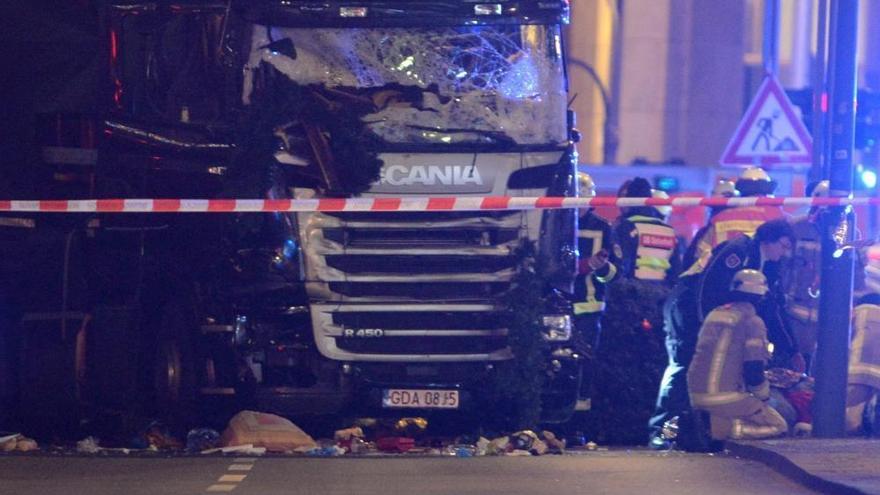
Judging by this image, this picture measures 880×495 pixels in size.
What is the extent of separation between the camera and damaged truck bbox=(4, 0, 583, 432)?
35.3 feet

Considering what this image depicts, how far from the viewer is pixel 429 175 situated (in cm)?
1080

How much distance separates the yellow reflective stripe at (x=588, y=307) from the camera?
1238 cm

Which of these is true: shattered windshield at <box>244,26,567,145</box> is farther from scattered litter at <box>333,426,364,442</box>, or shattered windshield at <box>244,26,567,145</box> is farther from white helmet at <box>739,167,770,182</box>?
white helmet at <box>739,167,770,182</box>

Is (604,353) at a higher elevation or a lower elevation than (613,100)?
lower

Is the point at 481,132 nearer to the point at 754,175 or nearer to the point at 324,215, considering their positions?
the point at 324,215

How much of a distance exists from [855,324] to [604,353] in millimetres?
1840

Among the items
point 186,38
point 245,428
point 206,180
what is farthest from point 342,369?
point 186,38

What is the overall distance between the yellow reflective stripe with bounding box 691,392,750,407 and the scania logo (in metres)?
2.06

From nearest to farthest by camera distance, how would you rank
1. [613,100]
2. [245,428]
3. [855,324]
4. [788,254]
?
[245,428]
[855,324]
[788,254]
[613,100]

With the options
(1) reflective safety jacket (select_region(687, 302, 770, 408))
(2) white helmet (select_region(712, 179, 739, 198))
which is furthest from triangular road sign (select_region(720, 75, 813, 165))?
(1) reflective safety jacket (select_region(687, 302, 770, 408))

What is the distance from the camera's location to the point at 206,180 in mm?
11023

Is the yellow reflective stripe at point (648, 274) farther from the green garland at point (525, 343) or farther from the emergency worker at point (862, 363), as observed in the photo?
the green garland at point (525, 343)

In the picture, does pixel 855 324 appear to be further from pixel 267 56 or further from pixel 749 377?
pixel 267 56

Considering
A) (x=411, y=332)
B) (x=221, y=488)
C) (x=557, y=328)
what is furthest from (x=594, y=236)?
(x=221, y=488)
